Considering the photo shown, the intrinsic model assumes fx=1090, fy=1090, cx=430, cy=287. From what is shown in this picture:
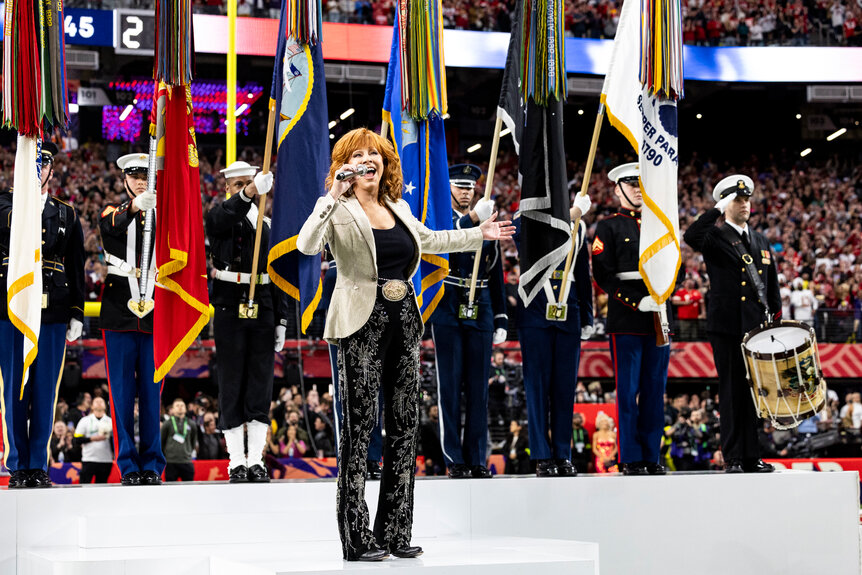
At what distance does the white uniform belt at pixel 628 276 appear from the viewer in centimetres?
671

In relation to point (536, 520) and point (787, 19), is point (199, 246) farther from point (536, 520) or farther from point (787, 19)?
point (787, 19)

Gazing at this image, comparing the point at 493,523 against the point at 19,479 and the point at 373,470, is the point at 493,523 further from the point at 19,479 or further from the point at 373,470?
the point at 19,479

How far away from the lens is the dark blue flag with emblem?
20.9 feet

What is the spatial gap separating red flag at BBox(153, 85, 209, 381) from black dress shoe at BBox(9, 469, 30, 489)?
2.71 feet

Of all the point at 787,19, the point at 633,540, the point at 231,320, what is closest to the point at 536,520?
the point at 633,540

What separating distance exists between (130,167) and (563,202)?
2528mm

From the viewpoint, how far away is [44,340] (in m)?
5.91

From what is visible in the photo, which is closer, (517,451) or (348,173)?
(348,173)

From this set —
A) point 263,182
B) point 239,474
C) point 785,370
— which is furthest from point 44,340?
point 785,370

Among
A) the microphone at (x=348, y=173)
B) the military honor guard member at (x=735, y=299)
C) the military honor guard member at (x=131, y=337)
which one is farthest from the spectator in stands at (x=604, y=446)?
the microphone at (x=348, y=173)

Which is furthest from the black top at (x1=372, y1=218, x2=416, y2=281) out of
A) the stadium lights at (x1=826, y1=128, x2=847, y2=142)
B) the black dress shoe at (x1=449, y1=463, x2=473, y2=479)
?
the stadium lights at (x1=826, y1=128, x2=847, y2=142)

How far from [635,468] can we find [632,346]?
733 mm

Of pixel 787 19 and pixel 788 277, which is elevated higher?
pixel 787 19

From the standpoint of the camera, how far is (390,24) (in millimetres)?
18625
